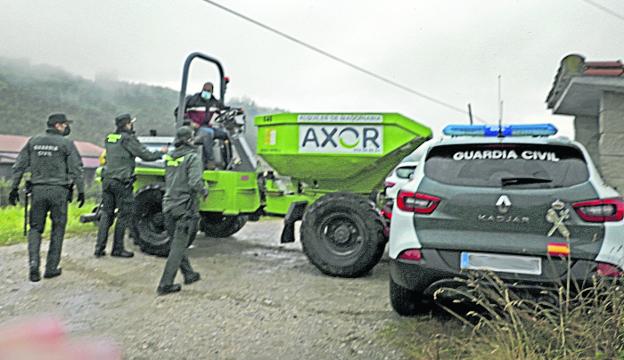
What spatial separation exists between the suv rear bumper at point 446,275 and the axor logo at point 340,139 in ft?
8.17

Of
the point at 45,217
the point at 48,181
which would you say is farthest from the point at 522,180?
the point at 45,217

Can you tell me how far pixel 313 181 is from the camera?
700 cm

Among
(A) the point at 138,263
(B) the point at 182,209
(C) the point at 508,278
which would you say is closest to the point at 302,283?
(B) the point at 182,209

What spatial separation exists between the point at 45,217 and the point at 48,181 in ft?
1.31

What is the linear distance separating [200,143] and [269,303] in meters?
2.91

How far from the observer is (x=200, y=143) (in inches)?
285

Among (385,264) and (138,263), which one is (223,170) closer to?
(138,263)

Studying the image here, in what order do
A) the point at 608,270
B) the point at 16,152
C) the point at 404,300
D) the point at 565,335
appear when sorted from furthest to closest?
the point at 16,152 → the point at 404,300 → the point at 608,270 → the point at 565,335

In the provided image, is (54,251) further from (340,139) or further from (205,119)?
(340,139)

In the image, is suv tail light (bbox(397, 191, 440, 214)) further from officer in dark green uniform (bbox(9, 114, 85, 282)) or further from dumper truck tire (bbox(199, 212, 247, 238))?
dumper truck tire (bbox(199, 212, 247, 238))

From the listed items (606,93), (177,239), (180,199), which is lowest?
(177,239)

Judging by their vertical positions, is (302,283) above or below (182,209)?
below

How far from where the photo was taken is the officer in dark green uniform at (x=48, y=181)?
Answer: 19.7 ft

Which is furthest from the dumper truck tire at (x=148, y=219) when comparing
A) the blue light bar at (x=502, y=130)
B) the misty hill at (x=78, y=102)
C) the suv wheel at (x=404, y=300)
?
the misty hill at (x=78, y=102)
